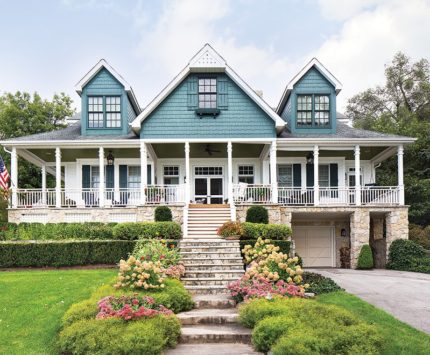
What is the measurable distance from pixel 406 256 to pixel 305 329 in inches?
521

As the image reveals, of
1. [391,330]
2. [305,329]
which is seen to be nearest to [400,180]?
[391,330]

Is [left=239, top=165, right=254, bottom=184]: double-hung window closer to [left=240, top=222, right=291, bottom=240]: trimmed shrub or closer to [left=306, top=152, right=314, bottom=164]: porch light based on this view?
[left=306, top=152, right=314, bottom=164]: porch light

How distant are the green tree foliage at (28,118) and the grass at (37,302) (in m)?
19.2

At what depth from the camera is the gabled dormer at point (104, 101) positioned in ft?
66.5

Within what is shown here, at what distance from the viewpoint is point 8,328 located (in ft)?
26.0

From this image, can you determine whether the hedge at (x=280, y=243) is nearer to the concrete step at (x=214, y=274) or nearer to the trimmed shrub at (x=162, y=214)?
the concrete step at (x=214, y=274)

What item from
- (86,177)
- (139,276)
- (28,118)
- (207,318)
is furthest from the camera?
(28,118)

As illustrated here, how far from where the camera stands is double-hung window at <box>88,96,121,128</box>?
67.5ft

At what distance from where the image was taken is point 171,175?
22.2m

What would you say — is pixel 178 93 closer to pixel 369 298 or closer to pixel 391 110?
pixel 369 298

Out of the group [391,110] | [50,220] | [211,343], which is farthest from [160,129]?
[391,110]

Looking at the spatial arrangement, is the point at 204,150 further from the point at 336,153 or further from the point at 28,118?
the point at 28,118

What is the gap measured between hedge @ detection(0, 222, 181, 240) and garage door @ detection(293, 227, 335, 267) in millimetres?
7789

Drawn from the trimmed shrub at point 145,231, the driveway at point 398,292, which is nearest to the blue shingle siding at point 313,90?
the driveway at point 398,292
